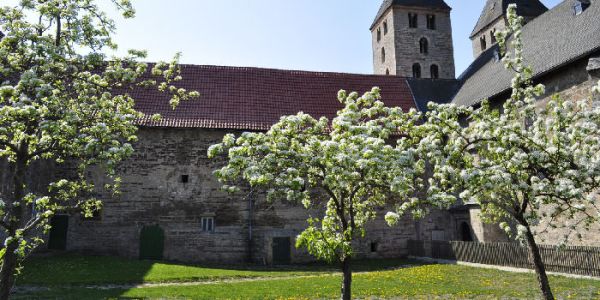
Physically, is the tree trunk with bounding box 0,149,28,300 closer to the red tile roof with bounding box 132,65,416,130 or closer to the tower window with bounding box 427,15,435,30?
the red tile roof with bounding box 132,65,416,130

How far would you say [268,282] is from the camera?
13953 mm

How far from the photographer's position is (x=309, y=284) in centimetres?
1321

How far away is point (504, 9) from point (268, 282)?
28.9 meters

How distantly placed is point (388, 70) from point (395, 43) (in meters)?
2.12

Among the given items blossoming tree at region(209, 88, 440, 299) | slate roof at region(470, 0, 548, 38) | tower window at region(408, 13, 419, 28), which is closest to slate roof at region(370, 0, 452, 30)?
tower window at region(408, 13, 419, 28)

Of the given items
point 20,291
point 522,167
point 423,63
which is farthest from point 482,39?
point 20,291

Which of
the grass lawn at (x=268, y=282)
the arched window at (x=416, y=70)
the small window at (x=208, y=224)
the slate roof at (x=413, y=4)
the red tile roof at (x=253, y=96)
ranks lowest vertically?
the grass lawn at (x=268, y=282)

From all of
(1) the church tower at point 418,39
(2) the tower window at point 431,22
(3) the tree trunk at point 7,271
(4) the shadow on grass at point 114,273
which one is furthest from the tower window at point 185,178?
(2) the tower window at point 431,22

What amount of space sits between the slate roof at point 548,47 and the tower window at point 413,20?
852 cm

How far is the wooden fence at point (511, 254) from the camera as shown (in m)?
13.7

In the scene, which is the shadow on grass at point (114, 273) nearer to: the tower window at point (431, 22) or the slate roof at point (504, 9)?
the tower window at point (431, 22)

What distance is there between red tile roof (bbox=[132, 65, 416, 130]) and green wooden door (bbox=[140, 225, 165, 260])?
489 cm

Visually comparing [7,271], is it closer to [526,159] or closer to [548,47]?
[526,159]

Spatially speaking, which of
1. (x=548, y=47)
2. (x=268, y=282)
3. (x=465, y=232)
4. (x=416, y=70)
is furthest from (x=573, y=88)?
(x=416, y=70)
